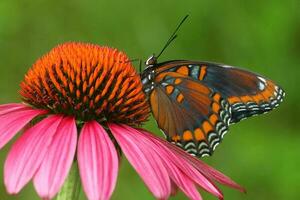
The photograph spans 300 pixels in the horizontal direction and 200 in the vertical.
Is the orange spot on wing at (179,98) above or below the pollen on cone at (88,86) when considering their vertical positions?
below

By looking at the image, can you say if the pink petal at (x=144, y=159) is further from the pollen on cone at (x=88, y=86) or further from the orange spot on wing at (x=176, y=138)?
the orange spot on wing at (x=176, y=138)

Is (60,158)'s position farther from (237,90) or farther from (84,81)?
(237,90)

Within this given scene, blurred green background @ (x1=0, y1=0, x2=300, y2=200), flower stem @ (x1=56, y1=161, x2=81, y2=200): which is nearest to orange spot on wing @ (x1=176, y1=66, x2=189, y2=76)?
flower stem @ (x1=56, y1=161, x2=81, y2=200)

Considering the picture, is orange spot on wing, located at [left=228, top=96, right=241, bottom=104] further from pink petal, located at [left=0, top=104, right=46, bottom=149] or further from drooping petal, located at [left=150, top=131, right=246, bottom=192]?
pink petal, located at [left=0, top=104, right=46, bottom=149]

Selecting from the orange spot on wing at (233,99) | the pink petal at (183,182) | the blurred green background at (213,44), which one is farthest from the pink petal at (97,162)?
the blurred green background at (213,44)

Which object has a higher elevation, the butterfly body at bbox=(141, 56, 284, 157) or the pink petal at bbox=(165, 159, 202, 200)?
the butterfly body at bbox=(141, 56, 284, 157)

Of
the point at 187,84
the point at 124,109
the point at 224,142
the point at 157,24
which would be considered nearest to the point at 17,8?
the point at 157,24

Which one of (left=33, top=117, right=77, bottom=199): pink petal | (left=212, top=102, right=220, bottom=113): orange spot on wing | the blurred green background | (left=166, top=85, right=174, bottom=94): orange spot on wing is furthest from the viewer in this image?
the blurred green background

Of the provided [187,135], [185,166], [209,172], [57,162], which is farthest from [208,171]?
[57,162]

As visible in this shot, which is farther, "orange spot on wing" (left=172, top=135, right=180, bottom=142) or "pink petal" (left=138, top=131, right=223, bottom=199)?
"orange spot on wing" (left=172, top=135, right=180, bottom=142)

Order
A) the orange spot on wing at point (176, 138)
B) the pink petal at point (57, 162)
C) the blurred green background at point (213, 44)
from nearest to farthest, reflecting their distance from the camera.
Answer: the pink petal at point (57, 162) < the orange spot on wing at point (176, 138) < the blurred green background at point (213, 44)
